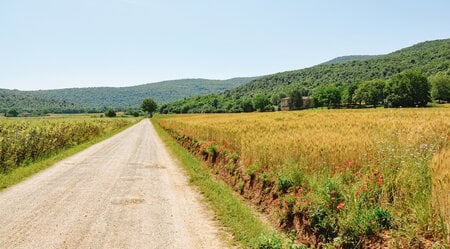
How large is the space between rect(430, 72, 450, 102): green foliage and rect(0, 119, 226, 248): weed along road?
11985 cm

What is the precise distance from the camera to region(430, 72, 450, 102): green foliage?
112 m

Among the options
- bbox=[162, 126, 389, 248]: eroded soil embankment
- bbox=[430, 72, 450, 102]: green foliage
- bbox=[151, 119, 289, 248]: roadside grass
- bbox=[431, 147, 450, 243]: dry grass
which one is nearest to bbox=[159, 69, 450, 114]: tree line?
bbox=[430, 72, 450, 102]: green foliage

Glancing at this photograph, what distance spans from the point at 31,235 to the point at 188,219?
3962 mm

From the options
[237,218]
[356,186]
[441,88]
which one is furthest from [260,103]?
[356,186]

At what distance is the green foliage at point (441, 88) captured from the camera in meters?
112

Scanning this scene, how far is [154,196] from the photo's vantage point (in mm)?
12773

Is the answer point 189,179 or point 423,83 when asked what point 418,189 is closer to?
point 189,179

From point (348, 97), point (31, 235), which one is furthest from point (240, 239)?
point (348, 97)

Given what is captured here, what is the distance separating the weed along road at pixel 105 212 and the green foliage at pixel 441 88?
119854mm

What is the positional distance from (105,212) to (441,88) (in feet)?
417

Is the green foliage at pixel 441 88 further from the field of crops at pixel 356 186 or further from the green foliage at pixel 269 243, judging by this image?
the green foliage at pixel 269 243

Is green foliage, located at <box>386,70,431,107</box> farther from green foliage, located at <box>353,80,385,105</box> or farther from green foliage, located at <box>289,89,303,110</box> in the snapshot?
green foliage, located at <box>289,89,303,110</box>

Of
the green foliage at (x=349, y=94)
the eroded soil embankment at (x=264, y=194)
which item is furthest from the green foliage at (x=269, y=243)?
the green foliage at (x=349, y=94)

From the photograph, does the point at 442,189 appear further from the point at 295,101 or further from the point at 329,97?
the point at 295,101
